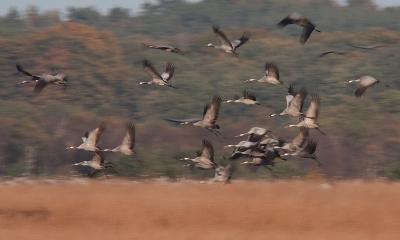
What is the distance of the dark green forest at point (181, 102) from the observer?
117ft

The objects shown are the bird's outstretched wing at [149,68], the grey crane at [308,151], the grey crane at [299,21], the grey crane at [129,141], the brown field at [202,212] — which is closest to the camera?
the grey crane at [299,21]

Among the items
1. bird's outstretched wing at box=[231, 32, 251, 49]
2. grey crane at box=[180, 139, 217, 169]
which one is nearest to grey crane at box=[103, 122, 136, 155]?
grey crane at box=[180, 139, 217, 169]

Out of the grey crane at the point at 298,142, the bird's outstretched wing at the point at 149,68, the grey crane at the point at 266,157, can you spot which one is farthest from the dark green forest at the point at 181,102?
the bird's outstretched wing at the point at 149,68

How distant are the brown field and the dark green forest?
26.0 ft

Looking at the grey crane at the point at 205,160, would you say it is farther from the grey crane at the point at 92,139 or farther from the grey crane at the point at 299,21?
the grey crane at the point at 299,21

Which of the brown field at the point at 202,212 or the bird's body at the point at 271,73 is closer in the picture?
the brown field at the point at 202,212

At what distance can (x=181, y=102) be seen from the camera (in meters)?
50.2

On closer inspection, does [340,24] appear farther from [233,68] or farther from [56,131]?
[56,131]

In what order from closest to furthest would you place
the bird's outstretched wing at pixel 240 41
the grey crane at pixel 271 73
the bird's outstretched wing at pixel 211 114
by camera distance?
the grey crane at pixel 271 73
the bird's outstretched wing at pixel 211 114
the bird's outstretched wing at pixel 240 41

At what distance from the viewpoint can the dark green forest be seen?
117 ft

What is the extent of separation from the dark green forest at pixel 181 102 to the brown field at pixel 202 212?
26.0ft

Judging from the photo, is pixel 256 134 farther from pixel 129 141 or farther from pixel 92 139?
pixel 92 139

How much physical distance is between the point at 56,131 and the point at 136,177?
13.3 m

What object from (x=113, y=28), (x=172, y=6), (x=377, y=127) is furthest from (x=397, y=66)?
(x=172, y=6)
